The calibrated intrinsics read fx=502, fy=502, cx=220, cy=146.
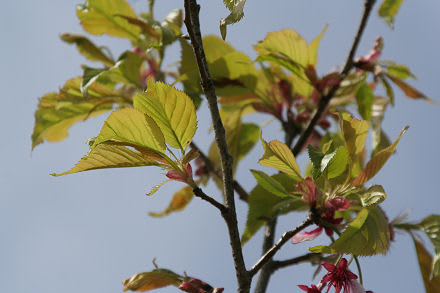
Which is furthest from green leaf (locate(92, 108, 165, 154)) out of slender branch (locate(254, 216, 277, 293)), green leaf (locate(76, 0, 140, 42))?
green leaf (locate(76, 0, 140, 42))

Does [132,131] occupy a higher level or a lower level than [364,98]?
lower

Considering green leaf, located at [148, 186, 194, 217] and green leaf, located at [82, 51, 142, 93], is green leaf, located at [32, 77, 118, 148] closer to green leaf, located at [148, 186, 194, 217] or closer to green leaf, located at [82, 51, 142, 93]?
green leaf, located at [82, 51, 142, 93]

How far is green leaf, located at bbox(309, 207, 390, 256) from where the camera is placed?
2.48 feet

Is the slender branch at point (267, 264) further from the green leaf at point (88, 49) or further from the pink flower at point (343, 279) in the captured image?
the green leaf at point (88, 49)

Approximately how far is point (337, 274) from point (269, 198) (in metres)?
0.28

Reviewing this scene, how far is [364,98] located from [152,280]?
758mm

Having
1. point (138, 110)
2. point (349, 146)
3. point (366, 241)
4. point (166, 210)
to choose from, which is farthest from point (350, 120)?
point (166, 210)

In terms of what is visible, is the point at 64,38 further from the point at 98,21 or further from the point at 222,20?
the point at 222,20

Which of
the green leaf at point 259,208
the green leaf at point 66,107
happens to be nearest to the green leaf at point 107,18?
the green leaf at point 66,107

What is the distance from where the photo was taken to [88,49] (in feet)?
4.41

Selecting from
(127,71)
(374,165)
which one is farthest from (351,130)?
(127,71)

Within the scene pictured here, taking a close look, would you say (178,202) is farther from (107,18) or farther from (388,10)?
(388,10)

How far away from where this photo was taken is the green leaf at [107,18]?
130 centimetres

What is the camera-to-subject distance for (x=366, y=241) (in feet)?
2.55
